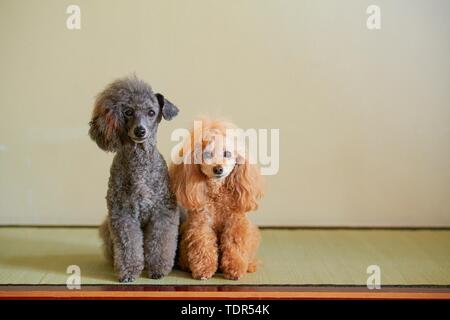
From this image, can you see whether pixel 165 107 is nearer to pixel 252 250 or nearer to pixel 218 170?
pixel 218 170

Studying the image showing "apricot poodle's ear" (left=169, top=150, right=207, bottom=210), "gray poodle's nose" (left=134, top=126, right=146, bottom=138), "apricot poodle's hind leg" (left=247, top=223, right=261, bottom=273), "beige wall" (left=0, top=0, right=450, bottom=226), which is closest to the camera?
"gray poodle's nose" (left=134, top=126, right=146, bottom=138)

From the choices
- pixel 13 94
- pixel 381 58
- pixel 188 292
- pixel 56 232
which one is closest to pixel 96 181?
pixel 56 232

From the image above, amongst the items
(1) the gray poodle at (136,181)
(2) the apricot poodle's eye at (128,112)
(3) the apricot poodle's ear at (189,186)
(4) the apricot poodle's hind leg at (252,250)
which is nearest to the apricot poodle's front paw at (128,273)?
(1) the gray poodle at (136,181)

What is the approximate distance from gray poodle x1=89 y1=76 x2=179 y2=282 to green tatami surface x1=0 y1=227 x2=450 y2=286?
0.09 m

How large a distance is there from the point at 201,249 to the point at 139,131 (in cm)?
48

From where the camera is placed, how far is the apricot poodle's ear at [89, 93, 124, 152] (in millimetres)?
1832

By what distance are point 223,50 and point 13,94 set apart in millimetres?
1017

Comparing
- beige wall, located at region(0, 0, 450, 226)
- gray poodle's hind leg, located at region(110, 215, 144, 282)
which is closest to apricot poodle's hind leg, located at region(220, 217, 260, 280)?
gray poodle's hind leg, located at region(110, 215, 144, 282)

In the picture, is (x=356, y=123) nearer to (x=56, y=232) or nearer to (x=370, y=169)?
(x=370, y=169)

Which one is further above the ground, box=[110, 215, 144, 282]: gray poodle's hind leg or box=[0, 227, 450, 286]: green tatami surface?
box=[110, 215, 144, 282]: gray poodle's hind leg

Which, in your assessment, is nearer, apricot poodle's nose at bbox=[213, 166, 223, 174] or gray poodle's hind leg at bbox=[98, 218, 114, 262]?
apricot poodle's nose at bbox=[213, 166, 223, 174]

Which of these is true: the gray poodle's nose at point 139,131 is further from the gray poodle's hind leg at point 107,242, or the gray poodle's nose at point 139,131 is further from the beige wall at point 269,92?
the beige wall at point 269,92

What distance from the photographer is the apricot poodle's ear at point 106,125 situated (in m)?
1.83
